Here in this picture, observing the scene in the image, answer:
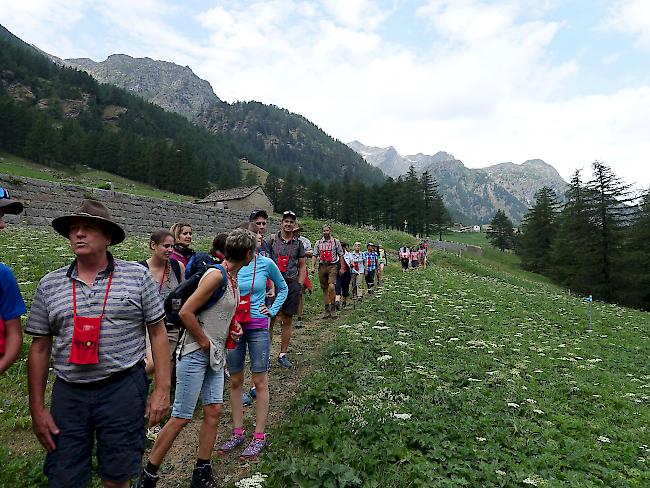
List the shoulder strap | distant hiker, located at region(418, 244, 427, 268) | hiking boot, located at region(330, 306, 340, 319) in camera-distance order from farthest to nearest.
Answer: distant hiker, located at region(418, 244, 427, 268)
hiking boot, located at region(330, 306, 340, 319)
the shoulder strap

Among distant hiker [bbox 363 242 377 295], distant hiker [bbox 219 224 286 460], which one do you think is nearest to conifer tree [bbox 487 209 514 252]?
distant hiker [bbox 363 242 377 295]

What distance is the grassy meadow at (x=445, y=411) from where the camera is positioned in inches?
163

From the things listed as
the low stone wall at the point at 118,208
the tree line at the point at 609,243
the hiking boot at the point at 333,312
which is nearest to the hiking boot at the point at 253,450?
the hiking boot at the point at 333,312

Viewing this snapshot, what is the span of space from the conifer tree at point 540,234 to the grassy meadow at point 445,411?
154 ft

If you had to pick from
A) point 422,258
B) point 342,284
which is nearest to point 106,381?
point 342,284

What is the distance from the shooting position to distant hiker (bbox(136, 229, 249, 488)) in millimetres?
3564

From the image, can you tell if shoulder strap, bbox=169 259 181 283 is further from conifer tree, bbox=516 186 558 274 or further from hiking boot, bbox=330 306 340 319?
conifer tree, bbox=516 186 558 274

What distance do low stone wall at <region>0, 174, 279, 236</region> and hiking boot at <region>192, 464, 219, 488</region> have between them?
16886mm

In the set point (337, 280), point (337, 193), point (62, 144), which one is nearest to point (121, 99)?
point (62, 144)

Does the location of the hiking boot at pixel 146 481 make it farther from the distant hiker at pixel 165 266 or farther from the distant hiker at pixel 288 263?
the distant hiker at pixel 288 263

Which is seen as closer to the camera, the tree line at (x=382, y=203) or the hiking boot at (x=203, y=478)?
the hiking boot at (x=203, y=478)

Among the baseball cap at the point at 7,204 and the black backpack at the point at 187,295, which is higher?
the baseball cap at the point at 7,204

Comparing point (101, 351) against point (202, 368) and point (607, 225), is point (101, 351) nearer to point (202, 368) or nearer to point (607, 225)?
point (202, 368)

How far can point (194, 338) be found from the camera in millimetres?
3637
